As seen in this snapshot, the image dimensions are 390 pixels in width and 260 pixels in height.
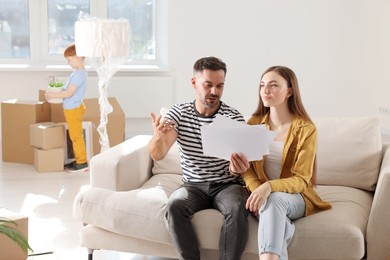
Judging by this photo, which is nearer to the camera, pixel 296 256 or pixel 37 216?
pixel 296 256

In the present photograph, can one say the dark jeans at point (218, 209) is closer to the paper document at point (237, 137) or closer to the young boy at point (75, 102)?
the paper document at point (237, 137)

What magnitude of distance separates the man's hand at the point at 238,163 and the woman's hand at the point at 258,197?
0.41 feet

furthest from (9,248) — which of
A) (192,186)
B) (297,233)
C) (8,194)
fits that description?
(8,194)

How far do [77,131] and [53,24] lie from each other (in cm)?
179

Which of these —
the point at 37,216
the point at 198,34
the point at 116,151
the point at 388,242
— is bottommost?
the point at 37,216

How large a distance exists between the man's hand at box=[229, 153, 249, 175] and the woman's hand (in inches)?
4.9

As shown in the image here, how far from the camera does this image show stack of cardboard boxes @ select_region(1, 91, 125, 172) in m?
5.17

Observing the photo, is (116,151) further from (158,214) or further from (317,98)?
(317,98)

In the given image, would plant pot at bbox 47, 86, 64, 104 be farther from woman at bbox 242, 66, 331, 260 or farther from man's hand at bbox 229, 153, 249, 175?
man's hand at bbox 229, 153, 249, 175

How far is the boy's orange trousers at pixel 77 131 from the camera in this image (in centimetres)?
517

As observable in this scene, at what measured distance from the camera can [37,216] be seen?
3994 mm

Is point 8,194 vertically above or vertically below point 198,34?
below

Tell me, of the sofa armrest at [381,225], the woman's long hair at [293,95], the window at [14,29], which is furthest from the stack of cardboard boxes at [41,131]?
the sofa armrest at [381,225]

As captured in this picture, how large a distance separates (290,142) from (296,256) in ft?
1.61
